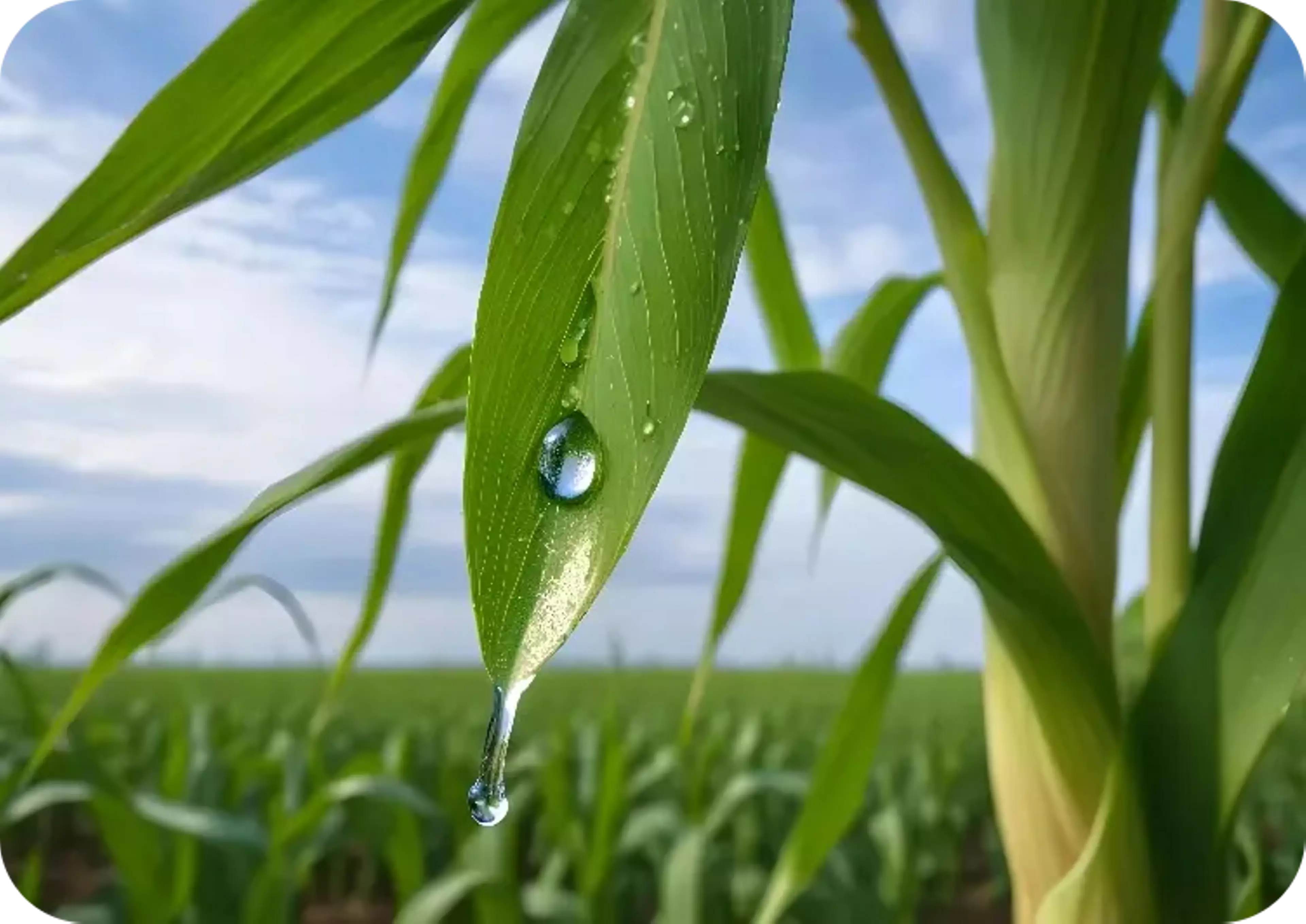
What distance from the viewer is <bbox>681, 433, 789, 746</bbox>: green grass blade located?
1.47 ft

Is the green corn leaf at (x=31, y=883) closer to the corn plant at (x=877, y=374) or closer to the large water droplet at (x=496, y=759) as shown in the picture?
the corn plant at (x=877, y=374)

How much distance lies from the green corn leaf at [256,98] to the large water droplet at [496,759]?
0.14 meters

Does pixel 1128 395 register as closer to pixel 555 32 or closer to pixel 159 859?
pixel 555 32

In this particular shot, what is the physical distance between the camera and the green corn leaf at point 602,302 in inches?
5.3

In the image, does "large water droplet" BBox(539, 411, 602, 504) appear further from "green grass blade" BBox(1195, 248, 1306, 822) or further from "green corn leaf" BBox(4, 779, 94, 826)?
"green corn leaf" BBox(4, 779, 94, 826)

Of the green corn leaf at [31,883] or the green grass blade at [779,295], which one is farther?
the green corn leaf at [31,883]

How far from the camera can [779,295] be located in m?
0.47

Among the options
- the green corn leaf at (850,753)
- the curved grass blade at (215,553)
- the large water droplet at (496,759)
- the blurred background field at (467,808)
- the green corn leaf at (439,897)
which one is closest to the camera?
the large water droplet at (496,759)

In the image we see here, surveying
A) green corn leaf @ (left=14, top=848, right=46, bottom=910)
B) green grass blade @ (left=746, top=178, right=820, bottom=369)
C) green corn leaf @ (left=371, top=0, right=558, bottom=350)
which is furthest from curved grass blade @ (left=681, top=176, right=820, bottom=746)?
green corn leaf @ (left=14, top=848, right=46, bottom=910)

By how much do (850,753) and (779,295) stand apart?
0.20m

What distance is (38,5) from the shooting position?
0.32m

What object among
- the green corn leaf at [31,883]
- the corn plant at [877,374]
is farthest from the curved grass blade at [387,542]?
the green corn leaf at [31,883]

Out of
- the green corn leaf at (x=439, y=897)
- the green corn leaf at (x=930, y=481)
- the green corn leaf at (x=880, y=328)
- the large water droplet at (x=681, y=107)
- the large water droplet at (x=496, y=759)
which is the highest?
the green corn leaf at (x=880, y=328)

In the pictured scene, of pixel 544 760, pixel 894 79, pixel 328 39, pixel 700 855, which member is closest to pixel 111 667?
pixel 328 39
